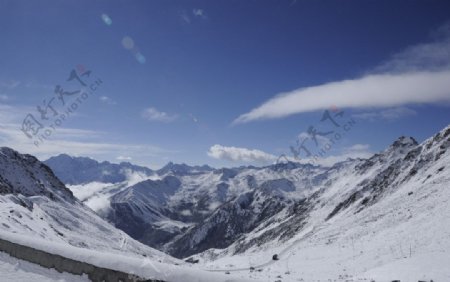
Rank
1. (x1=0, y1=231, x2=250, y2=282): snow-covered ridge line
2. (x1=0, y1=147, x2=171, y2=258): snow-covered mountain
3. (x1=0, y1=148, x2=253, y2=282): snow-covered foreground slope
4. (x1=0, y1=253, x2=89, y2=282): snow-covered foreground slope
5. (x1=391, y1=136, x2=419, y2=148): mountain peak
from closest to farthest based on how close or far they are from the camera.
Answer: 1. (x1=0, y1=231, x2=250, y2=282): snow-covered ridge line
2. (x1=0, y1=148, x2=253, y2=282): snow-covered foreground slope
3. (x1=0, y1=253, x2=89, y2=282): snow-covered foreground slope
4. (x1=0, y1=147, x2=171, y2=258): snow-covered mountain
5. (x1=391, y1=136, x2=419, y2=148): mountain peak

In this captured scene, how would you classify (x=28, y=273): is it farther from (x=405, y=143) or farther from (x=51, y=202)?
(x=405, y=143)

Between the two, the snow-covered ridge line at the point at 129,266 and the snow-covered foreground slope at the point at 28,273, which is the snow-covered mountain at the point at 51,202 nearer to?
the snow-covered foreground slope at the point at 28,273

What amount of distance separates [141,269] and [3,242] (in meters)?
7.33

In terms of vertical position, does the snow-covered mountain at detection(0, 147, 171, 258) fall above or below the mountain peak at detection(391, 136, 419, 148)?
below

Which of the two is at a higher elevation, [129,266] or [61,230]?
[61,230]

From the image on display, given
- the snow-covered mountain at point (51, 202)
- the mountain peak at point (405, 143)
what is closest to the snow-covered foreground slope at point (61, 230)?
the snow-covered mountain at point (51, 202)

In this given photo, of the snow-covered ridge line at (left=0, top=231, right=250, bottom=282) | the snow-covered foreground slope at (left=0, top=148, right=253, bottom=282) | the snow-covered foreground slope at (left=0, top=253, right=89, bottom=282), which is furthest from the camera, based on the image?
the snow-covered foreground slope at (left=0, top=253, right=89, bottom=282)

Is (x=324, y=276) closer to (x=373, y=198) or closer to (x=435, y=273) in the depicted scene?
(x=435, y=273)

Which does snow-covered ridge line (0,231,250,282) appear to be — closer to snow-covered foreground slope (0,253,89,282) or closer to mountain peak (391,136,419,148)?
snow-covered foreground slope (0,253,89,282)

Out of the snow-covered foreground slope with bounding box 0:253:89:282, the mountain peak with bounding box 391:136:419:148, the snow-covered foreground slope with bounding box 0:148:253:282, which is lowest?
the snow-covered foreground slope with bounding box 0:253:89:282

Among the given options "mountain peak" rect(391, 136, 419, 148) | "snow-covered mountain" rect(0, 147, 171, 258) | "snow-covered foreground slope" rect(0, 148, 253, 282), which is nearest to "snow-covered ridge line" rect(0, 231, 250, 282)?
"snow-covered foreground slope" rect(0, 148, 253, 282)

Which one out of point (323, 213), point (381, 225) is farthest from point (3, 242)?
point (323, 213)

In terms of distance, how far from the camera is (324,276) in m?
28.3

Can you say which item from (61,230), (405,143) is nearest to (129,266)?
(61,230)
